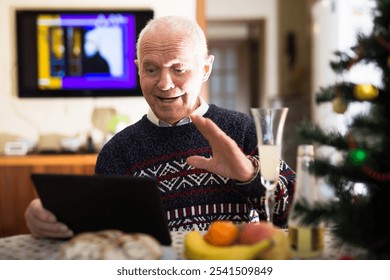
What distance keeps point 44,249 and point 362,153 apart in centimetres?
47

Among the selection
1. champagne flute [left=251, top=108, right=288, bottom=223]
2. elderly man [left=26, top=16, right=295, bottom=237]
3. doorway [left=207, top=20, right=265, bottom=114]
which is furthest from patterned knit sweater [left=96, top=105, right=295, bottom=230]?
doorway [left=207, top=20, right=265, bottom=114]

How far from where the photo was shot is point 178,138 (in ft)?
3.96

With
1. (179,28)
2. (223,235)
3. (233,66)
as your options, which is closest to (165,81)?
(179,28)

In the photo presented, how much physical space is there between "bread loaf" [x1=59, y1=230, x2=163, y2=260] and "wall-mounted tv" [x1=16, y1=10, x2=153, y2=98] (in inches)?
87.3

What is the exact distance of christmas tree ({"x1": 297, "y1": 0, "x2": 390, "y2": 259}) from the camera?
1.97 ft

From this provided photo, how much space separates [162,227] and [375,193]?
0.94 ft

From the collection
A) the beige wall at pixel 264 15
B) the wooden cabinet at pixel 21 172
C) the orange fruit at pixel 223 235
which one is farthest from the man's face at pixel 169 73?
the beige wall at pixel 264 15

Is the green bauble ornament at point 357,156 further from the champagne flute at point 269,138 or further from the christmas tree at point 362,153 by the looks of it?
the champagne flute at point 269,138

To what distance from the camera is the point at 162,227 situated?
71 cm

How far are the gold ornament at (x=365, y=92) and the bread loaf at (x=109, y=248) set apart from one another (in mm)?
325

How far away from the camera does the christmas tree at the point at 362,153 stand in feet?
1.97

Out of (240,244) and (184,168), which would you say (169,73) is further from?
(240,244)
